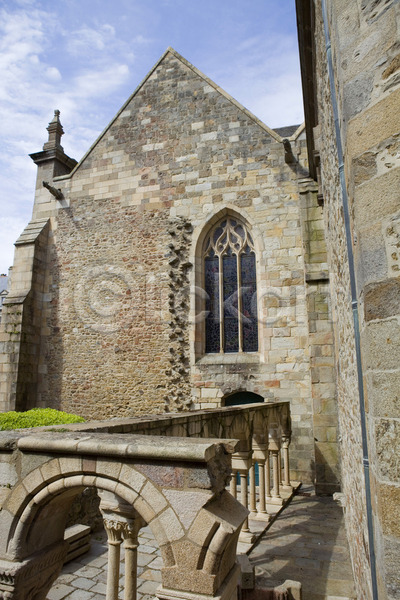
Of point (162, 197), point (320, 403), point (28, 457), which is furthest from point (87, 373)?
point (28, 457)

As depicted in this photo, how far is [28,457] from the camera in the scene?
2555 millimetres

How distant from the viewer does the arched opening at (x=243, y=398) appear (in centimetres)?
951

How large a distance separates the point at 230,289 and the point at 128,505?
8.18 m

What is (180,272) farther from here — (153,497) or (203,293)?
(153,497)

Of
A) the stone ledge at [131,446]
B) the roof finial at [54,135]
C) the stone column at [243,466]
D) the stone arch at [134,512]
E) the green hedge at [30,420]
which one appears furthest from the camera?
the roof finial at [54,135]

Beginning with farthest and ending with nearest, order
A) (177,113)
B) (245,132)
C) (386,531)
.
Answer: (177,113) < (245,132) < (386,531)

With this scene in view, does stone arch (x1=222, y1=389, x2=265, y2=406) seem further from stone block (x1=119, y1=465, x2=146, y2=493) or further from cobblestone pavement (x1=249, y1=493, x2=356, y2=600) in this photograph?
stone block (x1=119, y1=465, x2=146, y2=493)

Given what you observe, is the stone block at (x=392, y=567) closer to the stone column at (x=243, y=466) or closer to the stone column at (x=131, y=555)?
the stone column at (x=131, y=555)

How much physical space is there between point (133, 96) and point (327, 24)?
1003 centimetres

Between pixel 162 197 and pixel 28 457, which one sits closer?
pixel 28 457

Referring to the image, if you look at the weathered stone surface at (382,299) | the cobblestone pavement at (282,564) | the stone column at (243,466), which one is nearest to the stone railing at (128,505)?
the weathered stone surface at (382,299)

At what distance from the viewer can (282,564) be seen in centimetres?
448

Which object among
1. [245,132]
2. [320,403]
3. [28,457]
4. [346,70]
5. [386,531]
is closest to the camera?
[386,531]

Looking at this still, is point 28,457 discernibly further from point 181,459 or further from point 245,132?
point 245,132
